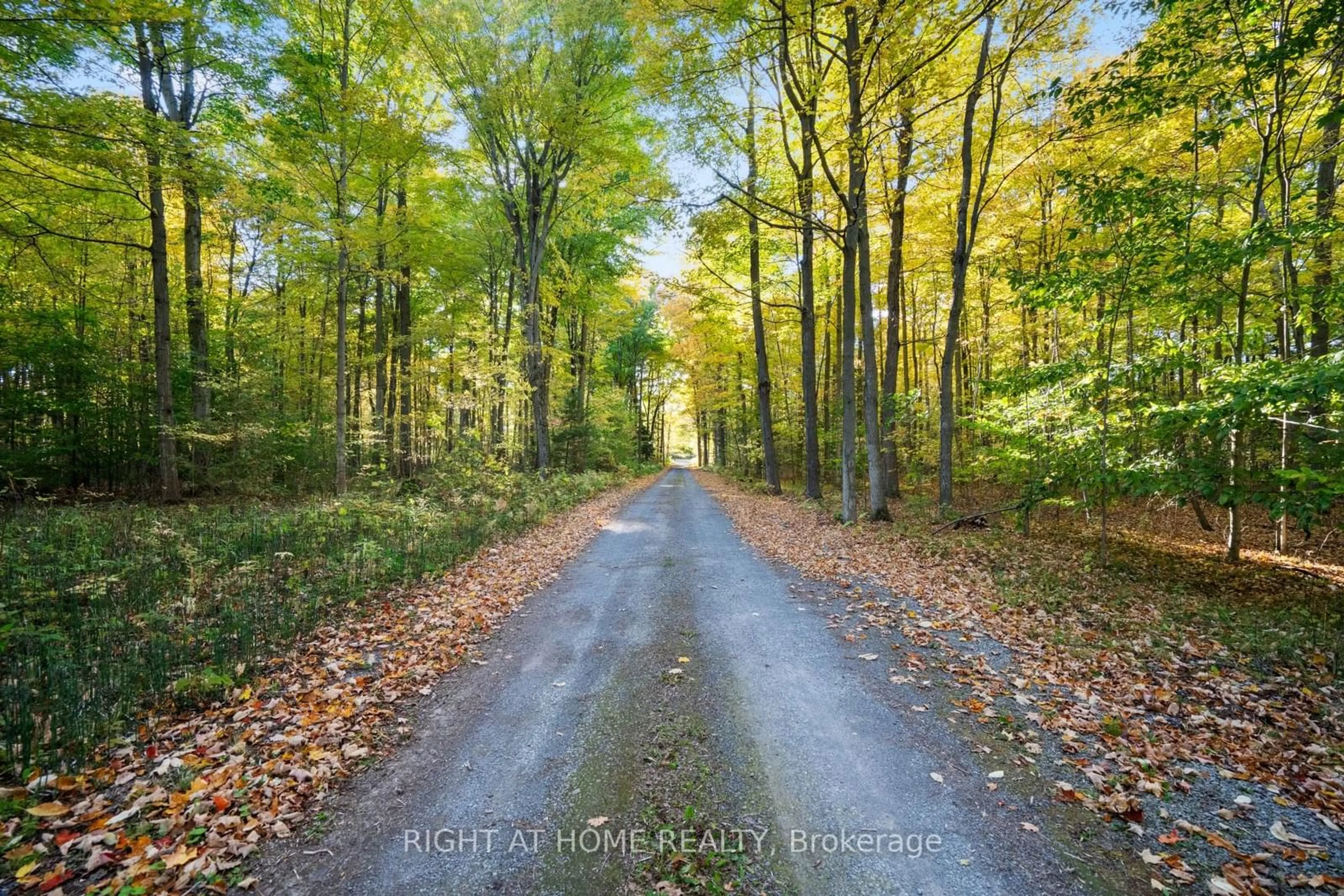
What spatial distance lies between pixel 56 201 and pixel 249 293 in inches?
534

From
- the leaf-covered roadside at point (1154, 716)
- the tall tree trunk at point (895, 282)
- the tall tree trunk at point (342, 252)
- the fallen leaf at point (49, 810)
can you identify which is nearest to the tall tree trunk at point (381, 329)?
the tall tree trunk at point (342, 252)

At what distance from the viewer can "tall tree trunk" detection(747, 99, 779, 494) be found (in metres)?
14.7

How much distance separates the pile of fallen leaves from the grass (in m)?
0.31

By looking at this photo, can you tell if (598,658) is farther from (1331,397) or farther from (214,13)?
(214,13)

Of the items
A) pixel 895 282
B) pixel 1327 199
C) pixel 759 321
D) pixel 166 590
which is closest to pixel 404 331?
pixel 759 321

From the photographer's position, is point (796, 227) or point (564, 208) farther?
point (564, 208)

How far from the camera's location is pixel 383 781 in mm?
3234

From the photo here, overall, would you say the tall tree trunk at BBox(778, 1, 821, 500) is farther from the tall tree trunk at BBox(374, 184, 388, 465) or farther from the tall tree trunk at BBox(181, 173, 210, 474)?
the tall tree trunk at BBox(181, 173, 210, 474)

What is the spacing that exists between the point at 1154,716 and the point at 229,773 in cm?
662

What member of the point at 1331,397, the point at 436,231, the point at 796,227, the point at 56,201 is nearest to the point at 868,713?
the point at 1331,397

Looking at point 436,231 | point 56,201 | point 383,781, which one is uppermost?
point 436,231

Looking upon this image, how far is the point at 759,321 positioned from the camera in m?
17.4

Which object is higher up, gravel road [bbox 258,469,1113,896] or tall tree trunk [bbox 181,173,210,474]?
tall tree trunk [bbox 181,173,210,474]

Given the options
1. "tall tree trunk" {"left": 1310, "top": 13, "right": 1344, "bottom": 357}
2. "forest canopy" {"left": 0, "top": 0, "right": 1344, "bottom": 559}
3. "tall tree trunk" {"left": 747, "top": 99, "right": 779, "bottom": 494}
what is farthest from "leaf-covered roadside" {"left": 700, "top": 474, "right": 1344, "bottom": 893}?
"tall tree trunk" {"left": 747, "top": 99, "right": 779, "bottom": 494}
